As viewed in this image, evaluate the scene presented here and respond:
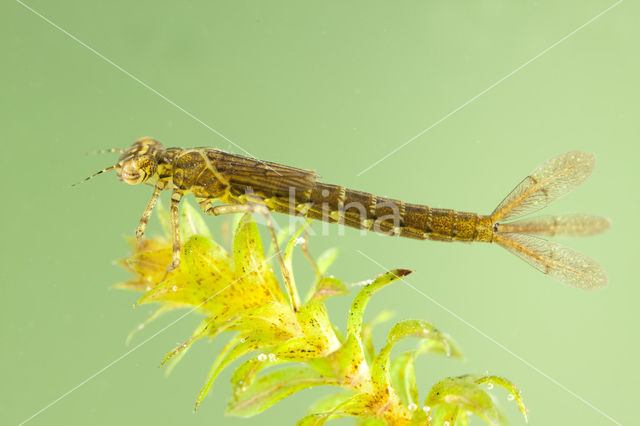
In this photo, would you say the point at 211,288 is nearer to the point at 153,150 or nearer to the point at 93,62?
the point at 153,150

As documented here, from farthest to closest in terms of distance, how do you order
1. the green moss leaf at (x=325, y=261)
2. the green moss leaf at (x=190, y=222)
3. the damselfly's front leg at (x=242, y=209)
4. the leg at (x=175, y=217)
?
the damselfly's front leg at (x=242, y=209) < the leg at (x=175, y=217) < the green moss leaf at (x=325, y=261) < the green moss leaf at (x=190, y=222)

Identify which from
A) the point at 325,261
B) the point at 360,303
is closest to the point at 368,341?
the point at 360,303

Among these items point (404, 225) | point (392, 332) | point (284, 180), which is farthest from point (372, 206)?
point (392, 332)

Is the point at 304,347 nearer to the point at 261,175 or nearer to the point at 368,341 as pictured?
the point at 368,341

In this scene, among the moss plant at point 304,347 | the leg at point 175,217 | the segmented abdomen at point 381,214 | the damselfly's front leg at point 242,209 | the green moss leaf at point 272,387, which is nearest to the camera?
the moss plant at point 304,347

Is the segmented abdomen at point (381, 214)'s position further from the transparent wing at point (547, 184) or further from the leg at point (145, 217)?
the leg at point (145, 217)

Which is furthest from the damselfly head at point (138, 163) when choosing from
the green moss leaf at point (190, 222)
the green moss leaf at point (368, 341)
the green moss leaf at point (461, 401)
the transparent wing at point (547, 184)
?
the green moss leaf at point (461, 401)

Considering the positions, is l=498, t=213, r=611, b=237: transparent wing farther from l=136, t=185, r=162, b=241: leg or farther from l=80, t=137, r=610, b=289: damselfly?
l=136, t=185, r=162, b=241: leg
